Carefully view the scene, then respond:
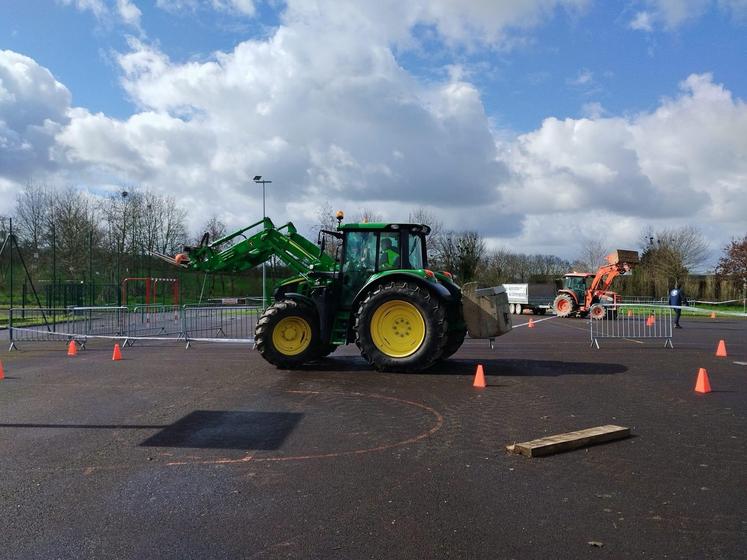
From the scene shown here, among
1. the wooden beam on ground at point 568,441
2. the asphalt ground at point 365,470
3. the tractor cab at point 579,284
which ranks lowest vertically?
the asphalt ground at point 365,470

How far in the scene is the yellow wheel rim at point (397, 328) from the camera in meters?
10.2

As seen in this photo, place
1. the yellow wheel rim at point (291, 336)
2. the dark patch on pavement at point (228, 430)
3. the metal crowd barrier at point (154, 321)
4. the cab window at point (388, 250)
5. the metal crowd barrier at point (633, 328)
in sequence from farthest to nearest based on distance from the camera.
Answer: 1. the metal crowd barrier at point (154, 321)
2. the metal crowd barrier at point (633, 328)
3. the cab window at point (388, 250)
4. the yellow wheel rim at point (291, 336)
5. the dark patch on pavement at point (228, 430)

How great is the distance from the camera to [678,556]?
3.48m

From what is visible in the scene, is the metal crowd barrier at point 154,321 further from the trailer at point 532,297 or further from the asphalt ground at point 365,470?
the trailer at point 532,297

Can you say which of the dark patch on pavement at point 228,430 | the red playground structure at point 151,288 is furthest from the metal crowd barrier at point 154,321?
the red playground structure at point 151,288

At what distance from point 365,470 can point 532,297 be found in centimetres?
3319

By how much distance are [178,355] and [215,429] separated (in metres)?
7.53

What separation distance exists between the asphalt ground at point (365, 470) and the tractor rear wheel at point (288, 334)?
1.11 metres

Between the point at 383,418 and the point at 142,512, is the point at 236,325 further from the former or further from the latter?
the point at 142,512

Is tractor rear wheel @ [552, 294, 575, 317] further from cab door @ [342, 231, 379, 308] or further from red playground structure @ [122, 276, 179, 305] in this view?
cab door @ [342, 231, 379, 308]

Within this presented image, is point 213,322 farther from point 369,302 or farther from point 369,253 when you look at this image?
point 369,302

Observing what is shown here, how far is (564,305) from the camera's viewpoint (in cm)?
3186

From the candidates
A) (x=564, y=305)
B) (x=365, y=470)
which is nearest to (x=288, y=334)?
(x=365, y=470)

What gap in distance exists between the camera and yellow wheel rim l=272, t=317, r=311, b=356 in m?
10.9
